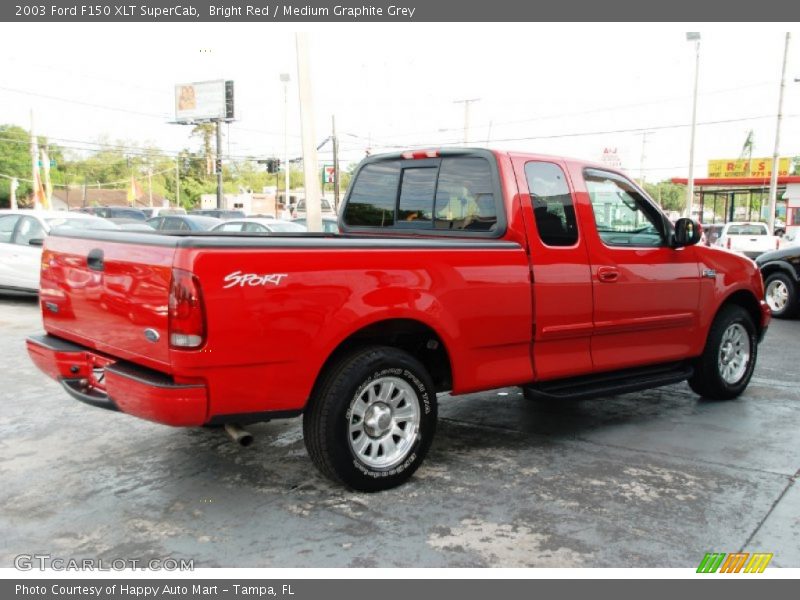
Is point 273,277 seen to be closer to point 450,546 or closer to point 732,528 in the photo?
point 450,546

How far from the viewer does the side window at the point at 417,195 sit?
218 inches

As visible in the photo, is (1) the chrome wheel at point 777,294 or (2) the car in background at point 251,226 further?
(2) the car in background at point 251,226

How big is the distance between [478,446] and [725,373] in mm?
2626

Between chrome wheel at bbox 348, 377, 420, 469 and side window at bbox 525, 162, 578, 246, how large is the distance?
147 cm

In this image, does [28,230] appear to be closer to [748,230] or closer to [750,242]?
[750,242]

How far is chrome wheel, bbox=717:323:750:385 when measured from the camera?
6602 mm

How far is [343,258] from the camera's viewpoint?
4.06m

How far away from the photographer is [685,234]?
5934 millimetres

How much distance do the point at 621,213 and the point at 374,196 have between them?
1867 millimetres

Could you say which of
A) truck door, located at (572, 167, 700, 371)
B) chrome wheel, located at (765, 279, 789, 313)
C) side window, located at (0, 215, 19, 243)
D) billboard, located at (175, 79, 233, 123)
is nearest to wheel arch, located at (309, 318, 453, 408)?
truck door, located at (572, 167, 700, 371)

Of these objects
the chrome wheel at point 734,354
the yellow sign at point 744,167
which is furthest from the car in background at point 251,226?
the yellow sign at point 744,167

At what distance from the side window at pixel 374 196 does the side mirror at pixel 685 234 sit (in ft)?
7.13

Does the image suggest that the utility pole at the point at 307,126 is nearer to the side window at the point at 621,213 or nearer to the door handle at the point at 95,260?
the side window at the point at 621,213

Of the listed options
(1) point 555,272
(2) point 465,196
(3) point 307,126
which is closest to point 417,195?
(2) point 465,196
